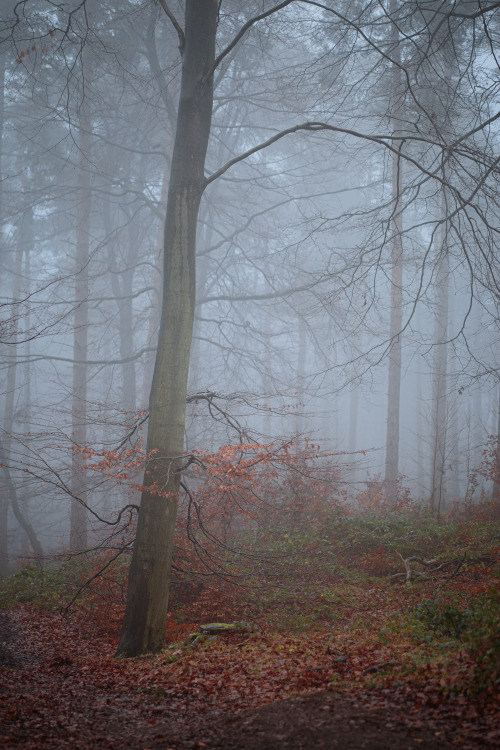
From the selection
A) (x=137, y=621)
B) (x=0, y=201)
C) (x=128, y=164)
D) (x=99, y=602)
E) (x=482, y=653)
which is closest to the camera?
(x=482, y=653)

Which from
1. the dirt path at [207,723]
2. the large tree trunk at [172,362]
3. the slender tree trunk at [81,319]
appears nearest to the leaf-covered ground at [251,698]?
the dirt path at [207,723]

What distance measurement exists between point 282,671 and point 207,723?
3.69 feet

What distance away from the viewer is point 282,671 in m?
4.95

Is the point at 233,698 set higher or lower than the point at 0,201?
lower

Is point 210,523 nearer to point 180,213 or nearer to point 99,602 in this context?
point 99,602

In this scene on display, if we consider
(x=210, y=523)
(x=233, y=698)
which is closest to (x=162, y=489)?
(x=233, y=698)

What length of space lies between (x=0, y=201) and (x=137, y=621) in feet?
47.3

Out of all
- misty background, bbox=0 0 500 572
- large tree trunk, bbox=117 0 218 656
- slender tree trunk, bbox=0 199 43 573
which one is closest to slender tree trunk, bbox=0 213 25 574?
slender tree trunk, bbox=0 199 43 573

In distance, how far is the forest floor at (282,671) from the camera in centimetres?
361

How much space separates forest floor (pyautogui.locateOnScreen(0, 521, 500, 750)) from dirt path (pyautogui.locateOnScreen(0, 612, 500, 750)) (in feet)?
0.05

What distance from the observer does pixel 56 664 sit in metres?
6.15

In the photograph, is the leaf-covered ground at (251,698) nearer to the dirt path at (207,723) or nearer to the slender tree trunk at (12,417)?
the dirt path at (207,723)

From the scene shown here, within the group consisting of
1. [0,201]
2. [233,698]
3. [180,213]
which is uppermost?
[0,201]

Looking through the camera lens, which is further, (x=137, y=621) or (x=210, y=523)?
(x=210, y=523)
